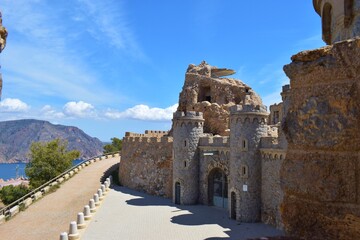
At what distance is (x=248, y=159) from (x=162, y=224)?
6410 millimetres

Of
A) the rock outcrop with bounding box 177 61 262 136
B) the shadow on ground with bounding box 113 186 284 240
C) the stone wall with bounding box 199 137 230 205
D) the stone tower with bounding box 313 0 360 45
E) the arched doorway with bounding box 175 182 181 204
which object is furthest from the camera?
the rock outcrop with bounding box 177 61 262 136

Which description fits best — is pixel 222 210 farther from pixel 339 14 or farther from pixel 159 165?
pixel 339 14

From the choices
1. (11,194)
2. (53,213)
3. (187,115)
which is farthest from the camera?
(11,194)

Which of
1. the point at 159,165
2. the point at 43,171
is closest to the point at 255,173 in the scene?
the point at 159,165

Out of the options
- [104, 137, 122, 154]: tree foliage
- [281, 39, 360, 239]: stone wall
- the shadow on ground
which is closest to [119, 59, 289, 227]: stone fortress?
the shadow on ground

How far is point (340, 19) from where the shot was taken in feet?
17.5

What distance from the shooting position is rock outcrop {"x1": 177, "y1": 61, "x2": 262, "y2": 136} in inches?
1178

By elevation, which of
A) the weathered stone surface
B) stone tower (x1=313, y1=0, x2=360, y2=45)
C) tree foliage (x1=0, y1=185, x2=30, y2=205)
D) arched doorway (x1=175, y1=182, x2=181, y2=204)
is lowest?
tree foliage (x1=0, y1=185, x2=30, y2=205)

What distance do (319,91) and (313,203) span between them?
45.1 inches

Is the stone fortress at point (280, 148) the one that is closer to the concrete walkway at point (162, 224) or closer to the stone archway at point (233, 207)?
the stone archway at point (233, 207)

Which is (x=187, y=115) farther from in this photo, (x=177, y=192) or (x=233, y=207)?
(x=233, y=207)

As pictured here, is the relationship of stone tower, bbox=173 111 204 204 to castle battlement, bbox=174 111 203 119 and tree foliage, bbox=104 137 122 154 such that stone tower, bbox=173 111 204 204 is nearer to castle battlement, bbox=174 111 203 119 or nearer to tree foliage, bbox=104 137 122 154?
castle battlement, bbox=174 111 203 119

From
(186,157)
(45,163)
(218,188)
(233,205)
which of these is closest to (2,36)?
(233,205)

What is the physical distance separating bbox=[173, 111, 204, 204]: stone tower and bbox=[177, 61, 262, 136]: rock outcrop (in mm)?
5701
